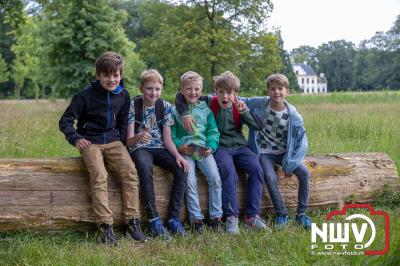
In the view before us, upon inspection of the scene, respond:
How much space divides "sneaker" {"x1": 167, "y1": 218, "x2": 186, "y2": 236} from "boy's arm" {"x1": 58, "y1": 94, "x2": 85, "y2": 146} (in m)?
1.19

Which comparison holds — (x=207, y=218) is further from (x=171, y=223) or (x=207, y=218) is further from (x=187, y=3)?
(x=187, y=3)

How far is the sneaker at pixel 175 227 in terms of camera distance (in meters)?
4.36

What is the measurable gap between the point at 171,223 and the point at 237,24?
832 inches

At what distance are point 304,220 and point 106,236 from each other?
1993 millimetres

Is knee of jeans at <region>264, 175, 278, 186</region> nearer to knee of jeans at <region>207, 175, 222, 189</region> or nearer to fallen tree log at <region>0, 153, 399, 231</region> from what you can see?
fallen tree log at <region>0, 153, 399, 231</region>

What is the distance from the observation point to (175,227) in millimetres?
4414

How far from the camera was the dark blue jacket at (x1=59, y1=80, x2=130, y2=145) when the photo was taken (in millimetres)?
4352

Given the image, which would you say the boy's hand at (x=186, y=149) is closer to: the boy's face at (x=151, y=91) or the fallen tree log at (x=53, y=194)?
the fallen tree log at (x=53, y=194)

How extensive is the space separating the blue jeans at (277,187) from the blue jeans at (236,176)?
0.13 metres

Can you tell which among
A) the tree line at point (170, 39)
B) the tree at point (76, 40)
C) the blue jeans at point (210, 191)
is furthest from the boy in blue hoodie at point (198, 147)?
the tree at point (76, 40)

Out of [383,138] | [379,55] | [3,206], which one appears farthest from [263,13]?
[379,55]

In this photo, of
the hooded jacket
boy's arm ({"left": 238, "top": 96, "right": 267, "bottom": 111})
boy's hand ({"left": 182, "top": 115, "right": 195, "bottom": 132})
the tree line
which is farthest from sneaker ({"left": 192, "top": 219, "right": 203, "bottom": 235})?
the tree line

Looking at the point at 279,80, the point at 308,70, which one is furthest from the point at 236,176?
the point at 308,70

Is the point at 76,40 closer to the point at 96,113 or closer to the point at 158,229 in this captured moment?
the point at 96,113
